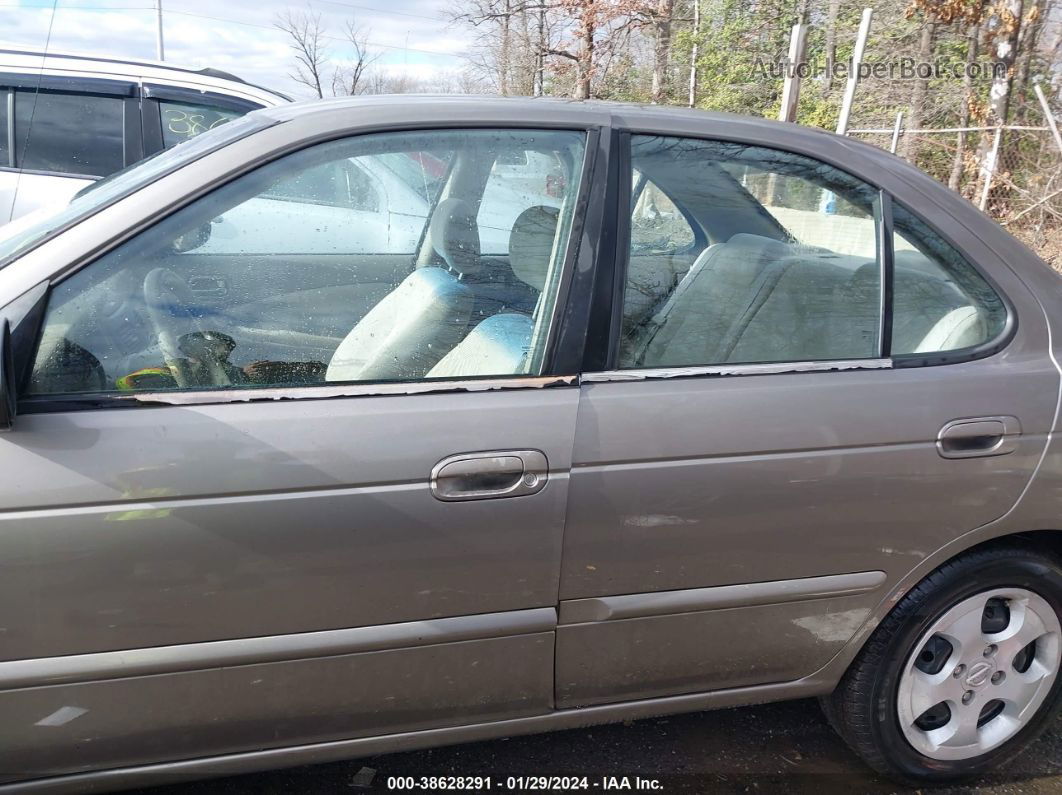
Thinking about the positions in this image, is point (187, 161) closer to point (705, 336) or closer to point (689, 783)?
point (705, 336)

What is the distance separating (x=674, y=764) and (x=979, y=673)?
856mm

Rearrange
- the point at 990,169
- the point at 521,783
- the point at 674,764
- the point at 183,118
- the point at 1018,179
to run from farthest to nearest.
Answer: the point at 1018,179 < the point at 990,169 < the point at 183,118 < the point at 674,764 < the point at 521,783

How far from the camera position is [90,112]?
18.2 feet

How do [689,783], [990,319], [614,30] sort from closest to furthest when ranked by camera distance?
[990,319], [689,783], [614,30]

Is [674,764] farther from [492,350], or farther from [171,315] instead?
[171,315]

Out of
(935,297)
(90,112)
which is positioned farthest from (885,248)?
(90,112)

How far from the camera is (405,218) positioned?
2.14 meters

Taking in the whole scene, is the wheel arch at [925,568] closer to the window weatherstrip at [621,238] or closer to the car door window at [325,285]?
the window weatherstrip at [621,238]

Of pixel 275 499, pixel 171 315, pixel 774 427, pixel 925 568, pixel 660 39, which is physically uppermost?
pixel 660 39

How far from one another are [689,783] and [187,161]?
2.00 meters

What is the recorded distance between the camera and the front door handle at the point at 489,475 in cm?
182

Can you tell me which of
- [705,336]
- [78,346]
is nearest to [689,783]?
[705,336]

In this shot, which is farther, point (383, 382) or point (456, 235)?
point (456, 235)

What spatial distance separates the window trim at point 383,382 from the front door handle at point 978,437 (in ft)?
3.02
